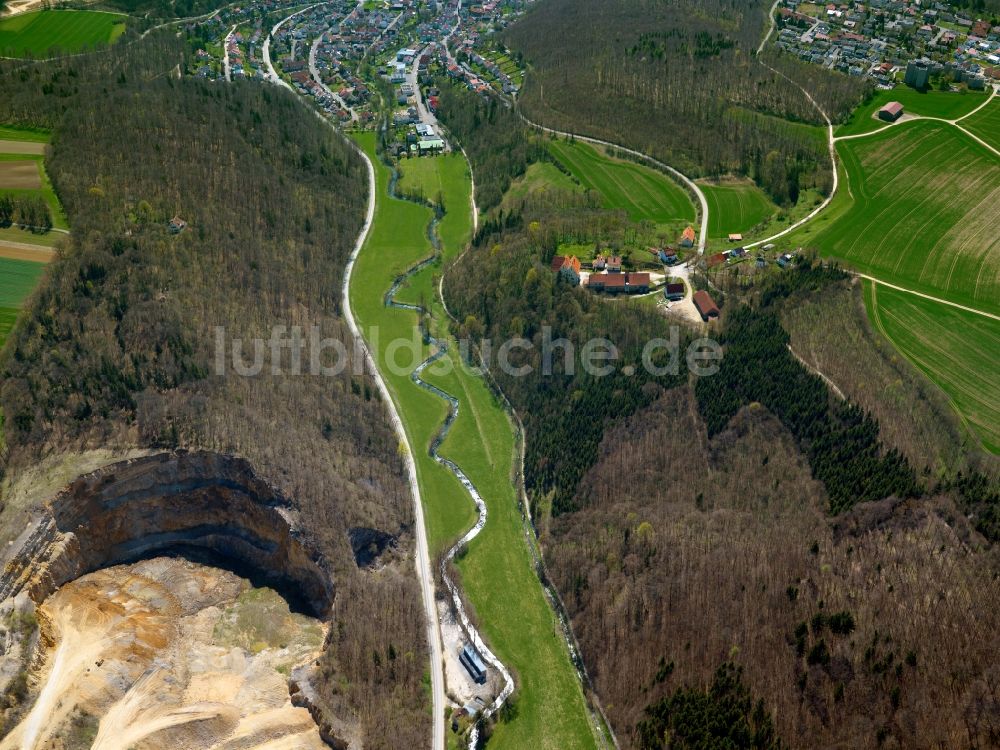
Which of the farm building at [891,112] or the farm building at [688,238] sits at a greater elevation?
the farm building at [891,112]

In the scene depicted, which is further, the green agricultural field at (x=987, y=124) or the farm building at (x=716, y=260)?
the green agricultural field at (x=987, y=124)

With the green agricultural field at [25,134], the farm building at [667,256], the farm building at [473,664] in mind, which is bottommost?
the farm building at [473,664]

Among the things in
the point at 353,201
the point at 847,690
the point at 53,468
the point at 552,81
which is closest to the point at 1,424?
the point at 53,468

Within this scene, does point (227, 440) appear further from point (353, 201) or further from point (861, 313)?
point (861, 313)

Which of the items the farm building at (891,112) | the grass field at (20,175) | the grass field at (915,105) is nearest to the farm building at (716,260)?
the grass field at (915,105)

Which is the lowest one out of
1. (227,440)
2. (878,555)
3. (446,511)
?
(446,511)

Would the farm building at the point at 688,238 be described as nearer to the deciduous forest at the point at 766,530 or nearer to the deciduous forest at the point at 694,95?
the deciduous forest at the point at 766,530

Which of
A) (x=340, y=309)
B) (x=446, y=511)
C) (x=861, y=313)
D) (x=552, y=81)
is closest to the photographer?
(x=446, y=511)
